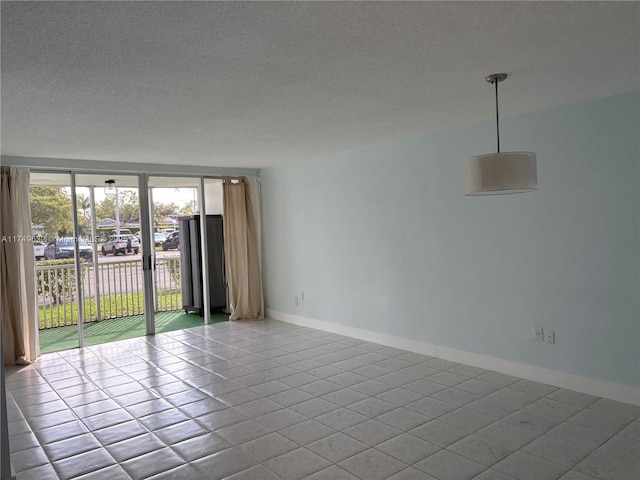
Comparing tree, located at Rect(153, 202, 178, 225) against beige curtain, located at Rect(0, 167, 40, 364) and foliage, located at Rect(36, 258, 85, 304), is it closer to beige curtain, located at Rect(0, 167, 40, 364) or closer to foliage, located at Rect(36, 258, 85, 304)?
foliage, located at Rect(36, 258, 85, 304)

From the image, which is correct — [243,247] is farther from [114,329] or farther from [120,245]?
[114,329]

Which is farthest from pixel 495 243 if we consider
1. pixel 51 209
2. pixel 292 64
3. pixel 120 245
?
pixel 120 245

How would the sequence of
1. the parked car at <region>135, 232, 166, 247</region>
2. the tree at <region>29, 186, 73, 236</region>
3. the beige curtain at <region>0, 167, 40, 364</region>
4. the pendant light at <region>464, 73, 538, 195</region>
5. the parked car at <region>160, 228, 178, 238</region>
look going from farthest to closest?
the parked car at <region>160, 228, 178, 238</region>
the parked car at <region>135, 232, 166, 247</region>
the tree at <region>29, 186, 73, 236</region>
the beige curtain at <region>0, 167, 40, 364</region>
the pendant light at <region>464, 73, 538, 195</region>

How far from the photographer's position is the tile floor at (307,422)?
104 inches

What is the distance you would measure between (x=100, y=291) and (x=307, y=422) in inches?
193

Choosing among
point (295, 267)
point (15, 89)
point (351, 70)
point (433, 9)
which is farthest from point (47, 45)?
point (295, 267)

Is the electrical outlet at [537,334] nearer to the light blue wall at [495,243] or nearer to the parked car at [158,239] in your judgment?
the light blue wall at [495,243]

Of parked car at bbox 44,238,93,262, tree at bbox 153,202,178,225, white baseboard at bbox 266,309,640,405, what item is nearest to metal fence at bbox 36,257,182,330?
parked car at bbox 44,238,93,262

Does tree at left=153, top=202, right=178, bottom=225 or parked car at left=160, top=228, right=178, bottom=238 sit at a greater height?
tree at left=153, top=202, right=178, bottom=225

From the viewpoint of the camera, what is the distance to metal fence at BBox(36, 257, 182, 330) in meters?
6.34

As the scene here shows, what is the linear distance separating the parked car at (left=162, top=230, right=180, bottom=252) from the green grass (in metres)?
0.80

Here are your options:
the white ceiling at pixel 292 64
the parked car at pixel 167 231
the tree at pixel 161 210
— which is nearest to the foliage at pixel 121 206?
the tree at pixel 161 210

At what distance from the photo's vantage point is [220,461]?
9.04 ft

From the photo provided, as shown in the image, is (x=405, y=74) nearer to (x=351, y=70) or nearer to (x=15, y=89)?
(x=351, y=70)
